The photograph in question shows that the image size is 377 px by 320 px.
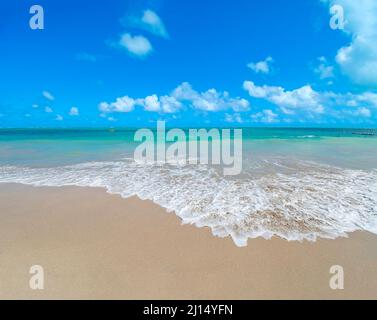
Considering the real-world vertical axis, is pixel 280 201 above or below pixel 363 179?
below

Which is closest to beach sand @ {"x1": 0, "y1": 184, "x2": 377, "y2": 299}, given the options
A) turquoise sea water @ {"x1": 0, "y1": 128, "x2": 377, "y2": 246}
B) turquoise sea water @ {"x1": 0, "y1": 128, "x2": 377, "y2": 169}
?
turquoise sea water @ {"x1": 0, "y1": 128, "x2": 377, "y2": 246}

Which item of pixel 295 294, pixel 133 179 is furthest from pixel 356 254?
pixel 133 179

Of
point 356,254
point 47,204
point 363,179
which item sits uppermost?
point 363,179

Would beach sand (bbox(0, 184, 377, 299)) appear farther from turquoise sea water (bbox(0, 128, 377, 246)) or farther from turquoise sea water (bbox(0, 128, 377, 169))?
turquoise sea water (bbox(0, 128, 377, 169))

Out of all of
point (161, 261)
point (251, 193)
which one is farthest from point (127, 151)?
point (161, 261)

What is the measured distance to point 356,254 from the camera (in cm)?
344

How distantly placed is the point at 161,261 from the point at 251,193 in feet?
12.6

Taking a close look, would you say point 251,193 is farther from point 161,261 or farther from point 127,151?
point 127,151

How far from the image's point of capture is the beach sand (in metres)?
2.78

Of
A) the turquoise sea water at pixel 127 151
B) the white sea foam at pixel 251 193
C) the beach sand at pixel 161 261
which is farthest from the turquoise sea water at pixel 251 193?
the turquoise sea water at pixel 127 151

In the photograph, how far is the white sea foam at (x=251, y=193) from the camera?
4348mm

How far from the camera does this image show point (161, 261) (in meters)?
3.32
